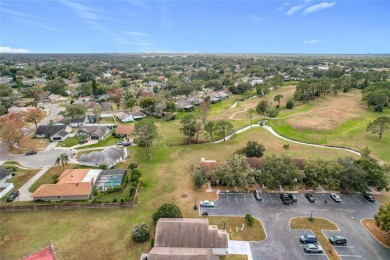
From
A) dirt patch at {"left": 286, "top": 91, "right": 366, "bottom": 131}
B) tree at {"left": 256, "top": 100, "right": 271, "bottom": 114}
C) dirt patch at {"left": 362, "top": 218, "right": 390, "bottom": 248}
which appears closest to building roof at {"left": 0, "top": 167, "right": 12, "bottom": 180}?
dirt patch at {"left": 362, "top": 218, "right": 390, "bottom": 248}

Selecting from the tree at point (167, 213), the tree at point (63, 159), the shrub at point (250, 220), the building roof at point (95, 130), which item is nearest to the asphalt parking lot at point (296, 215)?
the shrub at point (250, 220)

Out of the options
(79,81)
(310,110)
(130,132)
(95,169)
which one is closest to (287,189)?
(95,169)

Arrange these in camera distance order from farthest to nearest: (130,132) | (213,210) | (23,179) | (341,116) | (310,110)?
(310,110) < (341,116) < (130,132) < (23,179) < (213,210)

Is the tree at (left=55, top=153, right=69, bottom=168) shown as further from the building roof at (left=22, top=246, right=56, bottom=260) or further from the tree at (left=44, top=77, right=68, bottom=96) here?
the tree at (left=44, top=77, right=68, bottom=96)

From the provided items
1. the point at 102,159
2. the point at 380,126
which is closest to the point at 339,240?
the point at 102,159

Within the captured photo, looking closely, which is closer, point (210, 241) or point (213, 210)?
point (210, 241)

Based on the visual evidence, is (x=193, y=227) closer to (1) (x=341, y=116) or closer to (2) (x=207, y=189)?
(2) (x=207, y=189)
